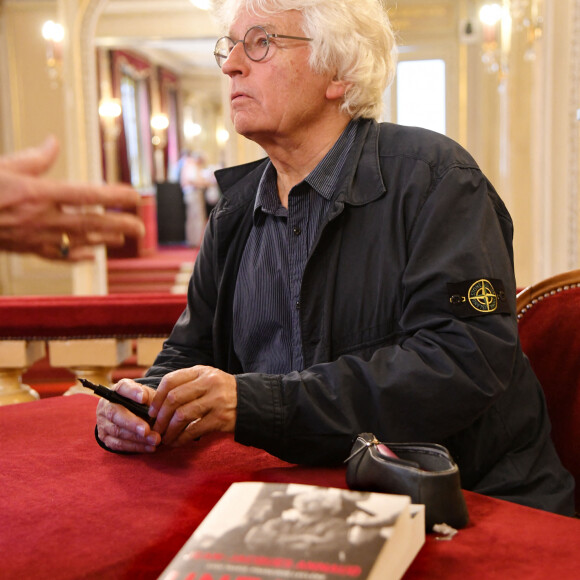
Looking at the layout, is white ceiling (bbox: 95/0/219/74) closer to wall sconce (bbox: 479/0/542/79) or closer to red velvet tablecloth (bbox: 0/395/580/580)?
wall sconce (bbox: 479/0/542/79)

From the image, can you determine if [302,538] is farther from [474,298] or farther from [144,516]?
[474,298]

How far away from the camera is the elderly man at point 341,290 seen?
1191 millimetres

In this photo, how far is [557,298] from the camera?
1.47 m

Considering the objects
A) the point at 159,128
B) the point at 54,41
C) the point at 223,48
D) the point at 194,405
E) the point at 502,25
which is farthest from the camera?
the point at 159,128

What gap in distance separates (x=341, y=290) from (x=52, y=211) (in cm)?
65

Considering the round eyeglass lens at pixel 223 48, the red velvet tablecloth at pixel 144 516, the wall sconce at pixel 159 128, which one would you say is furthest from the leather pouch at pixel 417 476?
the wall sconce at pixel 159 128

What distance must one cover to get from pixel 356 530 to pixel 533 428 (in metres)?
0.75

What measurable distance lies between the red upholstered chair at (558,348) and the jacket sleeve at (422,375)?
0.60ft

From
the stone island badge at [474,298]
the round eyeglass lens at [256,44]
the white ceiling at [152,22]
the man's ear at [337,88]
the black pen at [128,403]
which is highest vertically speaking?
the white ceiling at [152,22]

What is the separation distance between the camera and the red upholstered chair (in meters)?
1.42

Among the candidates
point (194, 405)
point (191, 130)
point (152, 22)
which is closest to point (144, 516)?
point (194, 405)

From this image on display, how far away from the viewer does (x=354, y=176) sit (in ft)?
4.79

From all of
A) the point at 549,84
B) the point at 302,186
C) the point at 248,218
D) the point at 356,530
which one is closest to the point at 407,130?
the point at 302,186

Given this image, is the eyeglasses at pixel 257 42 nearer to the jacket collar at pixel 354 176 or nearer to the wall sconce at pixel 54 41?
the jacket collar at pixel 354 176
